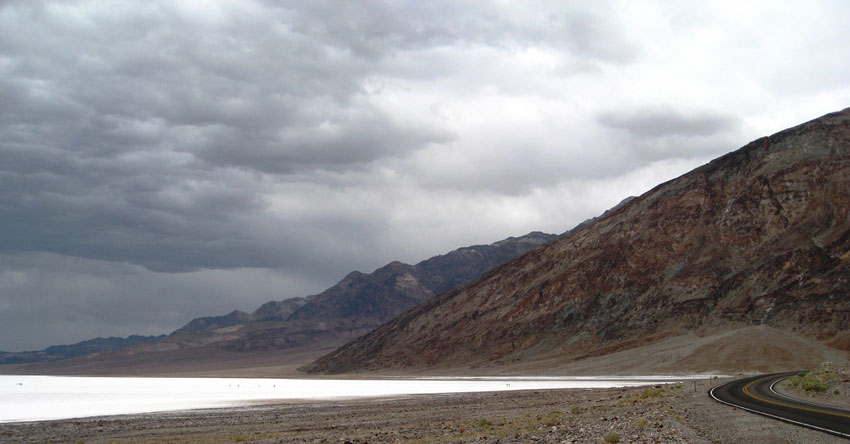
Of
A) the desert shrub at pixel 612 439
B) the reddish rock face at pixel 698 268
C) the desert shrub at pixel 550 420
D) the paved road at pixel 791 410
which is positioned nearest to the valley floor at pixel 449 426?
the desert shrub at pixel 550 420

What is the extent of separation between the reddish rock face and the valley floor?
81.3 m

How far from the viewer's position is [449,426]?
28719mm

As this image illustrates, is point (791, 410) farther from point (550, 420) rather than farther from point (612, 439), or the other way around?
point (612, 439)

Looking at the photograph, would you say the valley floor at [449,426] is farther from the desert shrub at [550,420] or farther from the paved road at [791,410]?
the paved road at [791,410]

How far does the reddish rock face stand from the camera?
112m

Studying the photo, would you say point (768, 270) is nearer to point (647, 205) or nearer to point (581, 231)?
point (647, 205)

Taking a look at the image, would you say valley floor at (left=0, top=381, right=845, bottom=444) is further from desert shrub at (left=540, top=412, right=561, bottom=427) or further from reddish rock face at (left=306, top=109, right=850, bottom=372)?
reddish rock face at (left=306, top=109, right=850, bottom=372)

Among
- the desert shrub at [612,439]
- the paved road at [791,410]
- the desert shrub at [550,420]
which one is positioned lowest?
the paved road at [791,410]

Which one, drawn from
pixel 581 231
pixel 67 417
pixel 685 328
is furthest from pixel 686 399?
pixel 581 231

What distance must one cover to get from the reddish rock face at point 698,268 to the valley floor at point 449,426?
8132 centimetres

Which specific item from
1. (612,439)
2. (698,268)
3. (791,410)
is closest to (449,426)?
(612,439)

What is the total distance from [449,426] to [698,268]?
4319 inches

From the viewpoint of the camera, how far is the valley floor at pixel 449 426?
21625 millimetres

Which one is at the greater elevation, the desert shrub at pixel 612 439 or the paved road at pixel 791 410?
the desert shrub at pixel 612 439
